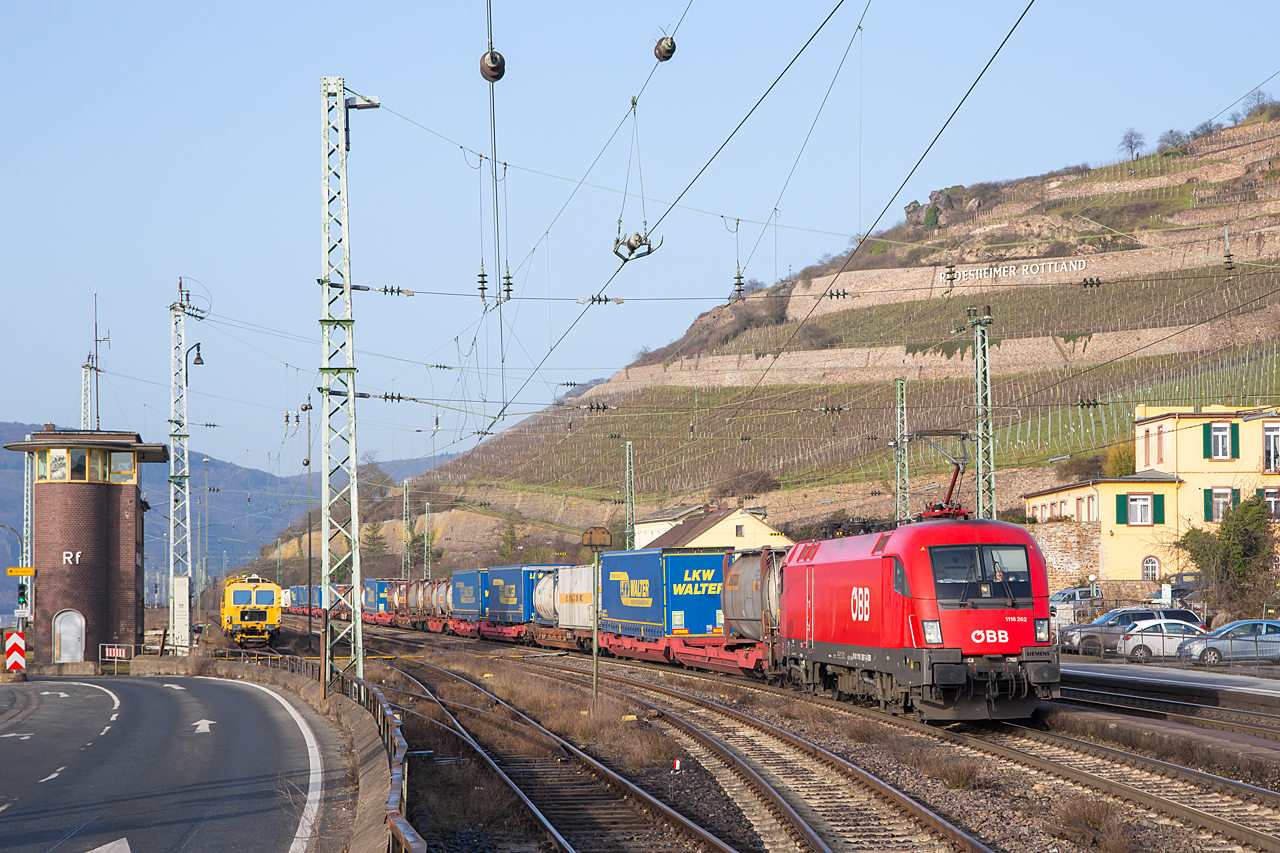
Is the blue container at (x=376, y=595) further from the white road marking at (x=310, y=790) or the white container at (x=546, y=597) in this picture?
the white road marking at (x=310, y=790)

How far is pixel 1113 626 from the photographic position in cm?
3631

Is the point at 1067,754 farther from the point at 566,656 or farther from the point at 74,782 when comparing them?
the point at 566,656

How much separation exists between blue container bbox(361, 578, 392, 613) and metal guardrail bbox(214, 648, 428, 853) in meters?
41.8

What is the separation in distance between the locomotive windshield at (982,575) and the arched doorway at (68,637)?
1664 inches

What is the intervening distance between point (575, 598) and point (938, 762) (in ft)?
90.0

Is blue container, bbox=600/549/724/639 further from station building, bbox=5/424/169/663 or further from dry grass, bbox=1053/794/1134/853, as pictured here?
station building, bbox=5/424/169/663

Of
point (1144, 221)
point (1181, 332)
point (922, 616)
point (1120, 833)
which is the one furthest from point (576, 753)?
point (1144, 221)

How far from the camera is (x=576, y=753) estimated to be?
677 inches

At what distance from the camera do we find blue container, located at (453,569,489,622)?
5341 cm

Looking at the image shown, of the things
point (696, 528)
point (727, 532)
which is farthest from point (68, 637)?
point (727, 532)

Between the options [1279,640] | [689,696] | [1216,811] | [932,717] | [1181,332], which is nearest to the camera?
[1216,811]

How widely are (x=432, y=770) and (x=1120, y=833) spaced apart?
9.15 metres

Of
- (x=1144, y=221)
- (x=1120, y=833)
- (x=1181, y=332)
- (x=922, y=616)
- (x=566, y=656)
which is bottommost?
(x=566, y=656)

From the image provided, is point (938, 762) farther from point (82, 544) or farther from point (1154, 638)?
point (82, 544)
